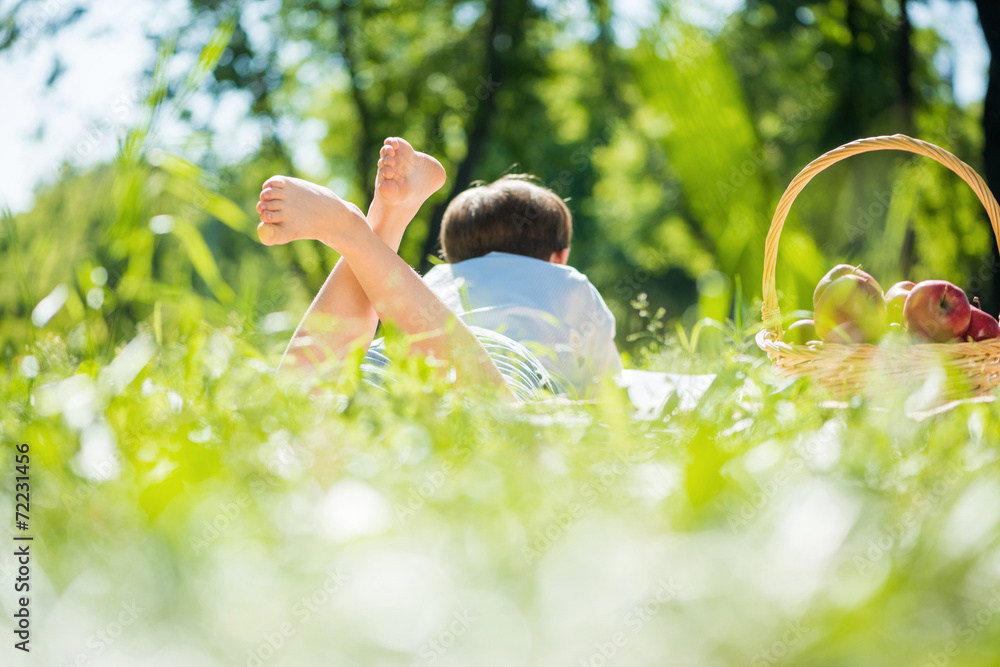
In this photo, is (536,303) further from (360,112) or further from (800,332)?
(360,112)

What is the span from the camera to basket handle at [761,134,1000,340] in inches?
78.7

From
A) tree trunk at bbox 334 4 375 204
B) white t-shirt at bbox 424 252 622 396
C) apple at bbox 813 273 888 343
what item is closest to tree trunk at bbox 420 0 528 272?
tree trunk at bbox 334 4 375 204

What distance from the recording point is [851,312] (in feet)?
6.58

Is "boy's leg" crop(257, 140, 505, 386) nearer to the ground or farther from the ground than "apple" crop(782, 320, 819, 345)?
farther from the ground

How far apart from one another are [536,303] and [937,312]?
1.19m

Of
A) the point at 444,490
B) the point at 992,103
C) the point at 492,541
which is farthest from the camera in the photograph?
the point at 992,103

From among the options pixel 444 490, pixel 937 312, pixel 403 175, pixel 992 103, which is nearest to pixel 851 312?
pixel 937 312

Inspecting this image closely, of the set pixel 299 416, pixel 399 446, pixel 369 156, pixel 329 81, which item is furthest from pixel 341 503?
pixel 329 81

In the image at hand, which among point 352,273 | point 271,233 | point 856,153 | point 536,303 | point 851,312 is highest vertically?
point 856,153

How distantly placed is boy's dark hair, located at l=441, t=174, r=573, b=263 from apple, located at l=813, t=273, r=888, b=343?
A: 1109 mm

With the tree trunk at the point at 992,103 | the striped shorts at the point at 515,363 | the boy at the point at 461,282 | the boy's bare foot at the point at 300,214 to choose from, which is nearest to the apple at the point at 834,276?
the boy at the point at 461,282

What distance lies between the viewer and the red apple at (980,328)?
2154mm

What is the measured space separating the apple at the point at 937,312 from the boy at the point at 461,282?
83cm

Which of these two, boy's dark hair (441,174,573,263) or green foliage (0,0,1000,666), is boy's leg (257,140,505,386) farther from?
boy's dark hair (441,174,573,263)
